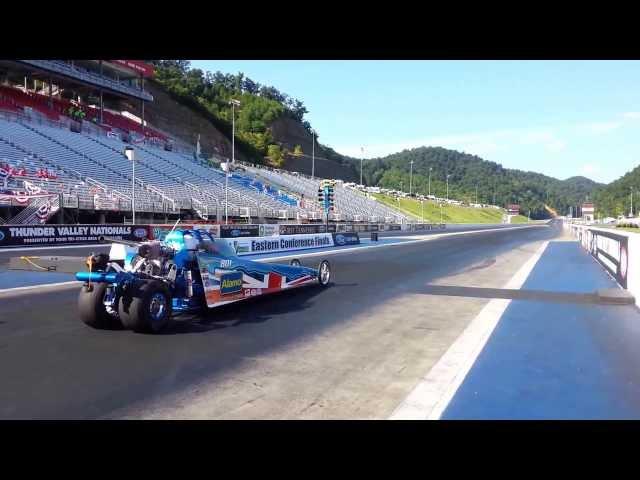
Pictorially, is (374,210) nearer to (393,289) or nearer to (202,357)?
(393,289)

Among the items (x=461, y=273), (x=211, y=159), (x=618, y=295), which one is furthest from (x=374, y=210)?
(x=618, y=295)

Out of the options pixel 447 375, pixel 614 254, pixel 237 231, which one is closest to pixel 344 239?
pixel 237 231

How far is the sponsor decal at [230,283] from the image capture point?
8078 millimetres

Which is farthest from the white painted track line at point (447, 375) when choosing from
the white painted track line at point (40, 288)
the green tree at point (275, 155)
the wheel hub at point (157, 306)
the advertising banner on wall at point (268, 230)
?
the green tree at point (275, 155)

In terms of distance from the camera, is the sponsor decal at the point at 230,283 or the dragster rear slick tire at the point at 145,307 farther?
the sponsor decal at the point at 230,283

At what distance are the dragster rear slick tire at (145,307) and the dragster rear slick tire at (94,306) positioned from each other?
0.33 metres

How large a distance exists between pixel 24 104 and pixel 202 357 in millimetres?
46298

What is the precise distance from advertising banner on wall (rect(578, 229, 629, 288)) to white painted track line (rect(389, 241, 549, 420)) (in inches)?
196

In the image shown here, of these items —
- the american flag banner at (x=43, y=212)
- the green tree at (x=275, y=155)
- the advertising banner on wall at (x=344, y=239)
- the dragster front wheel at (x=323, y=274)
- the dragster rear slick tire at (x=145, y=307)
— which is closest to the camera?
the dragster rear slick tire at (x=145, y=307)

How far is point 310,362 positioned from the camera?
585cm

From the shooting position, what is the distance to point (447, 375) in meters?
5.42

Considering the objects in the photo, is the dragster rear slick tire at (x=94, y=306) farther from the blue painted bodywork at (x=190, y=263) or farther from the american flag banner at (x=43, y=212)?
the american flag banner at (x=43, y=212)

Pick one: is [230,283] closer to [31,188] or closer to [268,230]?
[268,230]
